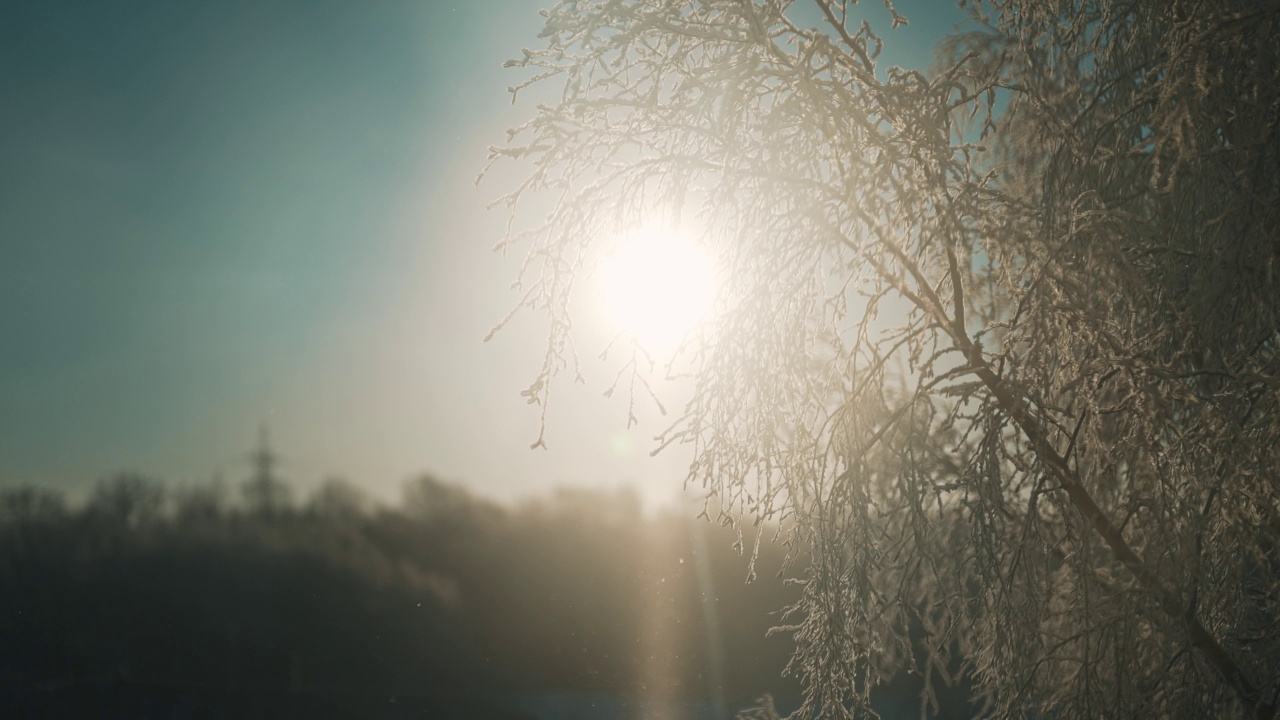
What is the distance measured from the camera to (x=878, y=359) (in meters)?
1.91

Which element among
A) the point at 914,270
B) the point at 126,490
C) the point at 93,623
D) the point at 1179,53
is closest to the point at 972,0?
the point at 1179,53

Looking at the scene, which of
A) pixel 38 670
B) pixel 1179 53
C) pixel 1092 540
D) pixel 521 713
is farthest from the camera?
pixel 521 713

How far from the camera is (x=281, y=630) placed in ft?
74.9

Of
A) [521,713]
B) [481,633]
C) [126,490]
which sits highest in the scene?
[126,490]

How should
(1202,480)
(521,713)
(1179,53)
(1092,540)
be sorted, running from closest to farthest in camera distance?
1. (1179,53)
2. (1202,480)
3. (1092,540)
4. (521,713)

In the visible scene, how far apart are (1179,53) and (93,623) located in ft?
76.4

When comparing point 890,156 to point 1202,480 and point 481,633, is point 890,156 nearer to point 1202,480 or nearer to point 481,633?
point 1202,480

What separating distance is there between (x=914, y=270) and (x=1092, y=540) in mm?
1405

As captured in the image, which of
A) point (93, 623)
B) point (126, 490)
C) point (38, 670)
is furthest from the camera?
point (38, 670)

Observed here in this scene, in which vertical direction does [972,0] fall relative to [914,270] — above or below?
above

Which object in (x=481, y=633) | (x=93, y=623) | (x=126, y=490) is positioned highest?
(x=126, y=490)

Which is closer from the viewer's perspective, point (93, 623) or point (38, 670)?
point (93, 623)

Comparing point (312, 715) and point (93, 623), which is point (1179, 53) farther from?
point (312, 715)

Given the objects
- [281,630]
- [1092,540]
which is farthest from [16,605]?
[1092,540]
